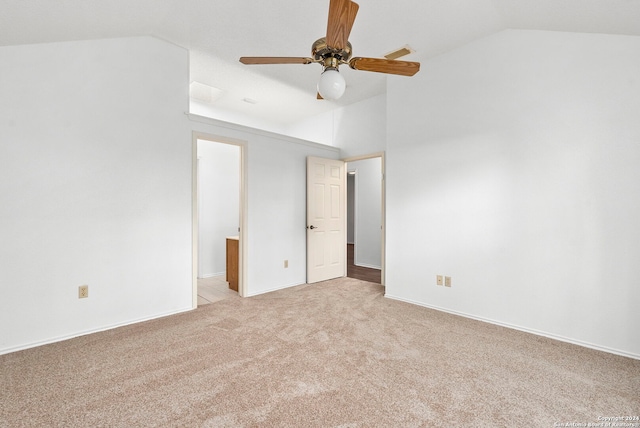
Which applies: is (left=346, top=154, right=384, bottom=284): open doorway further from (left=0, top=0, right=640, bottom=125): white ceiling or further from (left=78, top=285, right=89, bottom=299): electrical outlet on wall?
(left=78, top=285, right=89, bottom=299): electrical outlet on wall

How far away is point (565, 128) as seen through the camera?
8.52 ft

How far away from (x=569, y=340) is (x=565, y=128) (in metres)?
1.91

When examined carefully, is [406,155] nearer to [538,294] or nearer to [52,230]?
[538,294]

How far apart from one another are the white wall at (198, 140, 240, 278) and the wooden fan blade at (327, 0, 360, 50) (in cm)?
382

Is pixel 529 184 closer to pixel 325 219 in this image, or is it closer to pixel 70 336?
pixel 325 219

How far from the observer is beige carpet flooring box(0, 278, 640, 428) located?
64.4 inches

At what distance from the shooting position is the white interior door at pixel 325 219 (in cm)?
468

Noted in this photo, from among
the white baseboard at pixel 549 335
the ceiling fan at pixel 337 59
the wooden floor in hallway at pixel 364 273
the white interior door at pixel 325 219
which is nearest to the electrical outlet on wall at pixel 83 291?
the ceiling fan at pixel 337 59

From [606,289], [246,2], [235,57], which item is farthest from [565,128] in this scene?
[235,57]

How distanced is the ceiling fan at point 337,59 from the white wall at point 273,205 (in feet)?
6.88

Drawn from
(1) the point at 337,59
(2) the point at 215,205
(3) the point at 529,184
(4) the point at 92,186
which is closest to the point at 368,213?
(2) the point at 215,205

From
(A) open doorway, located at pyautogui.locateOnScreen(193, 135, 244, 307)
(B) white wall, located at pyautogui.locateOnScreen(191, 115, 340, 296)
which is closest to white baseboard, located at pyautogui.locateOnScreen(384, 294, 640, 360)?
(B) white wall, located at pyautogui.locateOnScreen(191, 115, 340, 296)

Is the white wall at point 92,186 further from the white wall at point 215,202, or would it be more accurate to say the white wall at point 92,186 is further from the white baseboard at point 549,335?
the white baseboard at point 549,335

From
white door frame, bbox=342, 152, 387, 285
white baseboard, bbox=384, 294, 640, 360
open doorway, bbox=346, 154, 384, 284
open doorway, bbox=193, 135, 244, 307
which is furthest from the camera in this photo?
open doorway, bbox=346, 154, 384, 284
